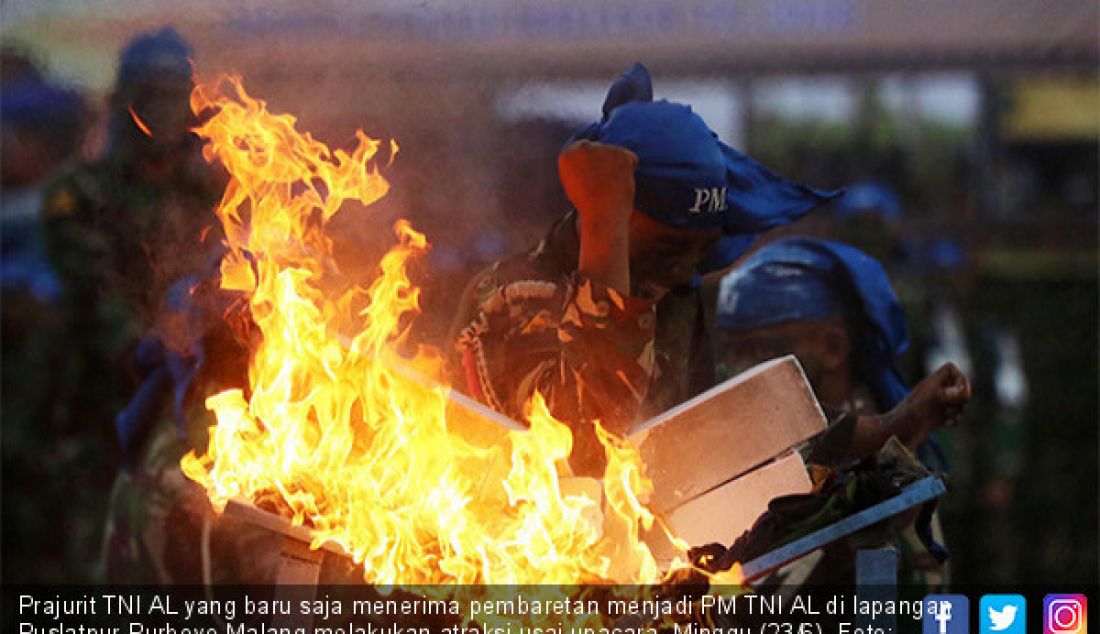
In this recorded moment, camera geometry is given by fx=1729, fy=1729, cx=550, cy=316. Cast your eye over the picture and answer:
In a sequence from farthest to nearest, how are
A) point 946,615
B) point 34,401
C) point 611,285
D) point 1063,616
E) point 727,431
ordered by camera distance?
point 34,401
point 1063,616
point 946,615
point 611,285
point 727,431

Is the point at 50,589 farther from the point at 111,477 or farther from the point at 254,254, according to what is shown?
the point at 254,254

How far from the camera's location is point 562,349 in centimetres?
379

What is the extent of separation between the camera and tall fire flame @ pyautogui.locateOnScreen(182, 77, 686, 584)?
344cm

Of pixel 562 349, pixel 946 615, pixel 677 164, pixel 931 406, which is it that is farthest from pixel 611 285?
pixel 946 615

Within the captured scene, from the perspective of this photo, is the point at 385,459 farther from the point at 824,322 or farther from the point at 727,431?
the point at 824,322

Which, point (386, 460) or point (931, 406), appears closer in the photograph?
point (386, 460)

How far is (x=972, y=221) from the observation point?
10.6 metres

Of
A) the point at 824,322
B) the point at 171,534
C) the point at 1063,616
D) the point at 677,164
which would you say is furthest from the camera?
the point at 171,534

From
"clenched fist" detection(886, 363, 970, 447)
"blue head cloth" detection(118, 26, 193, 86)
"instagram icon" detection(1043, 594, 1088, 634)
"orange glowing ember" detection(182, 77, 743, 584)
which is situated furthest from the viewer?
"blue head cloth" detection(118, 26, 193, 86)

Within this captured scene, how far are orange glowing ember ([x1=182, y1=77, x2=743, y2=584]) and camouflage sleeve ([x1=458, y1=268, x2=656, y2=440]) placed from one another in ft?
0.32

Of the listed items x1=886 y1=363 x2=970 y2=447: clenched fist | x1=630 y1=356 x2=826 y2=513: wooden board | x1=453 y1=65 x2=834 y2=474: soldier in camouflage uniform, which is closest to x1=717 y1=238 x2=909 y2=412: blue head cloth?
x1=886 y1=363 x2=970 y2=447: clenched fist

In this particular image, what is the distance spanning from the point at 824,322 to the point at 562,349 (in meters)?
1.42

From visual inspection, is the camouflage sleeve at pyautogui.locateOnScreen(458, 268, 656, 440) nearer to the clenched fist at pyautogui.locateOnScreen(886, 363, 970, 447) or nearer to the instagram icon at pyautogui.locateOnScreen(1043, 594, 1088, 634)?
the clenched fist at pyautogui.locateOnScreen(886, 363, 970, 447)

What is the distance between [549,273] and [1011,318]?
6601mm
